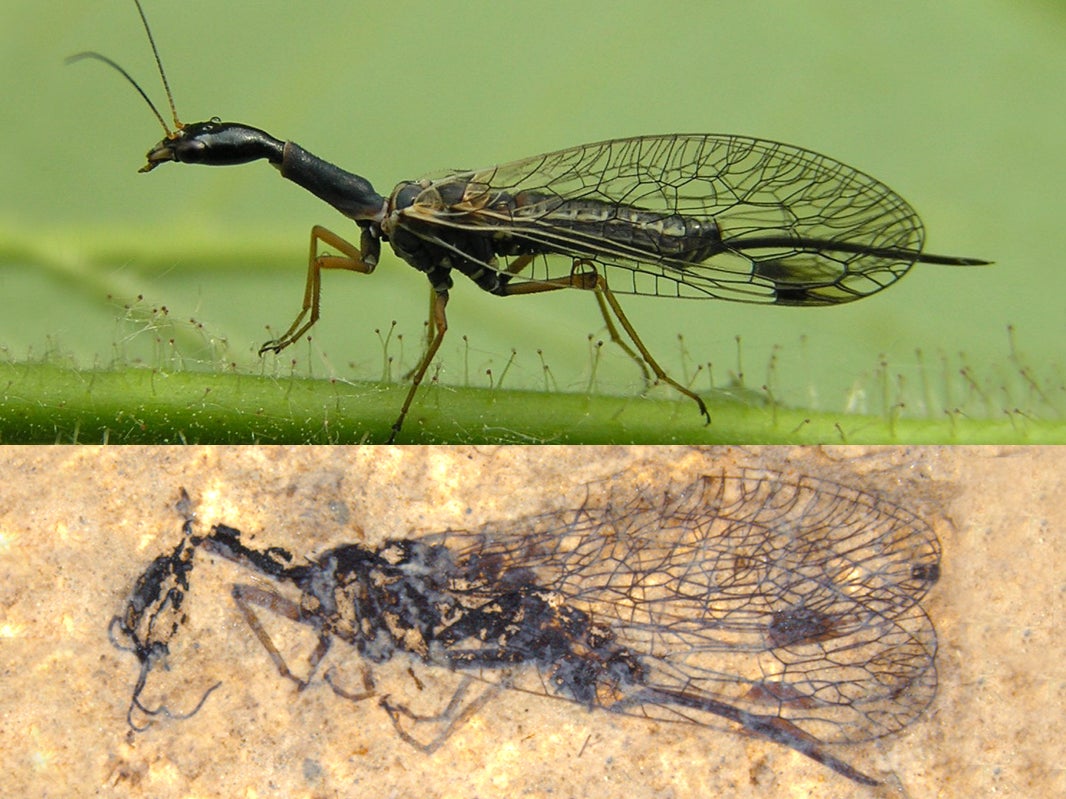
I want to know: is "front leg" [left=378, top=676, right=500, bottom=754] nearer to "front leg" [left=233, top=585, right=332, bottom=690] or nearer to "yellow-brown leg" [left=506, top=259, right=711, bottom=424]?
"front leg" [left=233, top=585, right=332, bottom=690]

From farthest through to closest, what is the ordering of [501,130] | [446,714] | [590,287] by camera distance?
[501,130] < [590,287] < [446,714]

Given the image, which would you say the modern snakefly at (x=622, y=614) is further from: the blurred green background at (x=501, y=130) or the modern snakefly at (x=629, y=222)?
the blurred green background at (x=501, y=130)

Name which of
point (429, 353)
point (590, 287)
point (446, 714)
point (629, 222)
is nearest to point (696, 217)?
point (629, 222)

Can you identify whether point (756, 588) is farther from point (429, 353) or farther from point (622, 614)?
point (429, 353)

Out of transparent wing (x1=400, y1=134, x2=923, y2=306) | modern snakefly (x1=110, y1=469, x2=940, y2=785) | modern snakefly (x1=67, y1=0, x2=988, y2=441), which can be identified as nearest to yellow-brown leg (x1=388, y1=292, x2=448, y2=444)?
modern snakefly (x1=67, y1=0, x2=988, y2=441)

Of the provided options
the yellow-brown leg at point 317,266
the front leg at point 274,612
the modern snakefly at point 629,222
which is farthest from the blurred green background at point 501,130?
the front leg at point 274,612

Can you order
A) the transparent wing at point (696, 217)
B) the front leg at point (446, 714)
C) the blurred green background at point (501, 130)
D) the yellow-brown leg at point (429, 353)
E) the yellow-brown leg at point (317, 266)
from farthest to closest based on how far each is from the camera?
1. the blurred green background at point (501, 130)
2. the yellow-brown leg at point (317, 266)
3. the transparent wing at point (696, 217)
4. the yellow-brown leg at point (429, 353)
5. the front leg at point (446, 714)

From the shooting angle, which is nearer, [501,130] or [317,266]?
[317,266]
